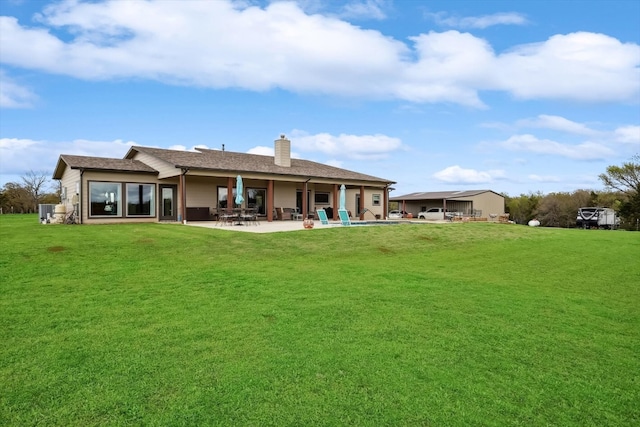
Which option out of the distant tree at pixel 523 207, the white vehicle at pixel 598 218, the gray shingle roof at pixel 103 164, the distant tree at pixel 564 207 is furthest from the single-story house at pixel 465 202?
the gray shingle roof at pixel 103 164

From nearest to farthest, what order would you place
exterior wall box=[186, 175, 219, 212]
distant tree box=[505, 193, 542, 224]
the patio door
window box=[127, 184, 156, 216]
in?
1. window box=[127, 184, 156, 216]
2. the patio door
3. exterior wall box=[186, 175, 219, 212]
4. distant tree box=[505, 193, 542, 224]

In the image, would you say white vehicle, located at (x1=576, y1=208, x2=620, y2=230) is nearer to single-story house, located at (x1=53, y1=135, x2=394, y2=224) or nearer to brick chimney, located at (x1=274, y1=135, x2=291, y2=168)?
single-story house, located at (x1=53, y1=135, x2=394, y2=224)

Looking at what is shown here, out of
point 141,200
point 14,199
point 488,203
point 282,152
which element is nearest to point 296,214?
point 282,152

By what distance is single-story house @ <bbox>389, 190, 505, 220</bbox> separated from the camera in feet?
133

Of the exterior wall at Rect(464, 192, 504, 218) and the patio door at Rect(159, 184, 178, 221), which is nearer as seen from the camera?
the patio door at Rect(159, 184, 178, 221)

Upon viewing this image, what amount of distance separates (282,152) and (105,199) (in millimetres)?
10847

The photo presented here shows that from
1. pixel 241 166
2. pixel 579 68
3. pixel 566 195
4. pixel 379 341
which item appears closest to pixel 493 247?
pixel 579 68

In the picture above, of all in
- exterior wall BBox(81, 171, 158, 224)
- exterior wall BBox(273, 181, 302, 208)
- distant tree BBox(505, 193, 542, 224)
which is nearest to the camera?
exterior wall BBox(81, 171, 158, 224)

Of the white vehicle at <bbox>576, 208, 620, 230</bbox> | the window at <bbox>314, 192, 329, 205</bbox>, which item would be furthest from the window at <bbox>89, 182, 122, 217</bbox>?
the white vehicle at <bbox>576, 208, 620, 230</bbox>

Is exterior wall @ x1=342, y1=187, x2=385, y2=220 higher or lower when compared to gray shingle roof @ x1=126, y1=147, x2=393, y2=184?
lower

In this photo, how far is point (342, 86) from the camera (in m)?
18.5

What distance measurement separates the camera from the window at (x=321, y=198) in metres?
28.2

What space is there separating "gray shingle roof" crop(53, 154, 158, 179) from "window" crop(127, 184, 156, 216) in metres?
0.93

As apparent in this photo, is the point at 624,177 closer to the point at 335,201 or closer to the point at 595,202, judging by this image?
the point at 595,202
